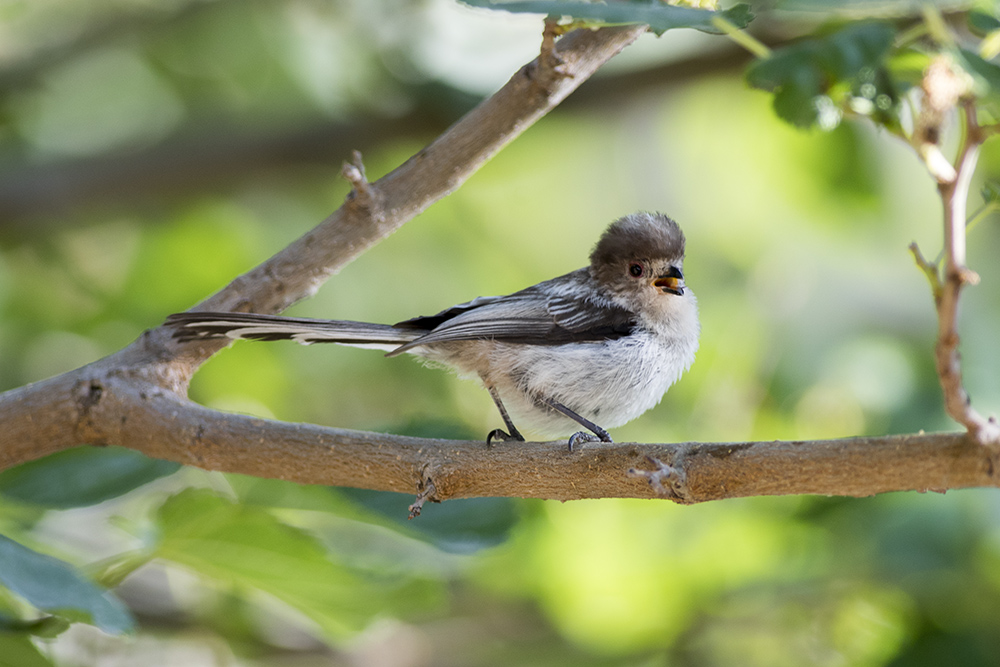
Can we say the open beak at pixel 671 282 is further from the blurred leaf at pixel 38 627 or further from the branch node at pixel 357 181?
the blurred leaf at pixel 38 627

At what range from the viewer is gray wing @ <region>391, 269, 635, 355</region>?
99.3 inches

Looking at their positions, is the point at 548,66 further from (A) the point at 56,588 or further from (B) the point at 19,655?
(B) the point at 19,655

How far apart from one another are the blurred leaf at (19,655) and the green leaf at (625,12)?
1.54 metres

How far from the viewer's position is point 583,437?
2.17 metres

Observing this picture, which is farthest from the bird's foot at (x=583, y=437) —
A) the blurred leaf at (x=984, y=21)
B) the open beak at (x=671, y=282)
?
the blurred leaf at (x=984, y=21)

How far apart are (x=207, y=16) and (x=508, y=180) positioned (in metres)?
1.80

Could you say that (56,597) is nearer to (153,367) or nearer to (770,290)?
(153,367)

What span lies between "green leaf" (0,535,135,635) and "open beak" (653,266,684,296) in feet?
5.27

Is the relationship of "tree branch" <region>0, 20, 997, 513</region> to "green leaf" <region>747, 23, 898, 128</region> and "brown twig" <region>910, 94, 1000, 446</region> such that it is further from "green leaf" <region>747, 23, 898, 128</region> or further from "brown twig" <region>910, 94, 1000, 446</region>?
"green leaf" <region>747, 23, 898, 128</region>

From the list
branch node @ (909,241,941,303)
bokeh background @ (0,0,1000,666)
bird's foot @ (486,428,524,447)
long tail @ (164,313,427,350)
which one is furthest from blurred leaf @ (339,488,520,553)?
branch node @ (909,241,941,303)

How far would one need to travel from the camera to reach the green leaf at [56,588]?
165cm

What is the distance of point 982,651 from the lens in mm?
2963

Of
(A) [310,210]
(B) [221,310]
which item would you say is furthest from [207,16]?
(B) [221,310]

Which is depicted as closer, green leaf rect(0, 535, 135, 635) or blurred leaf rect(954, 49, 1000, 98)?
blurred leaf rect(954, 49, 1000, 98)
